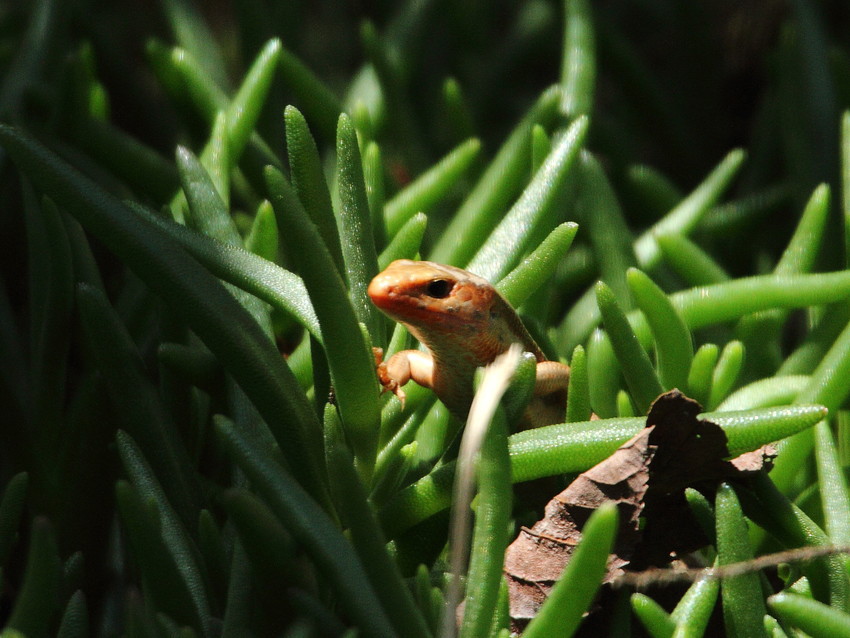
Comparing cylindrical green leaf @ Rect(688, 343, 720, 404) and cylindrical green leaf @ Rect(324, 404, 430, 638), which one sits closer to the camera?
cylindrical green leaf @ Rect(324, 404, 430, 638)

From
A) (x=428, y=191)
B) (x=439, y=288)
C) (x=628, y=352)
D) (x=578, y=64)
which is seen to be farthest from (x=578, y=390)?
(x=578, y=64)

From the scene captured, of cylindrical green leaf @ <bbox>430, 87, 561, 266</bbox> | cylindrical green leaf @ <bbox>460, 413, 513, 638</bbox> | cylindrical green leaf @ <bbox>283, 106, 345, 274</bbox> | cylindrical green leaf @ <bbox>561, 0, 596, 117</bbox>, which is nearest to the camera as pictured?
cylindrical green leaf @ <bbox>460, 413, 513, 638</bbox>

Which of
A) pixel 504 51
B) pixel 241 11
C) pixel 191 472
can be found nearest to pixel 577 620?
pixel 191 472

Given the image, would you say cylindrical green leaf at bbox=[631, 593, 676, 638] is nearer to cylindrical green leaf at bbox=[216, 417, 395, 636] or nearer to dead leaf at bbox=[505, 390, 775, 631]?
dead leaf at bbox=[505, 390, 775, 631]

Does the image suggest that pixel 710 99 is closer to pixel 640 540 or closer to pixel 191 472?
pixel 640 540

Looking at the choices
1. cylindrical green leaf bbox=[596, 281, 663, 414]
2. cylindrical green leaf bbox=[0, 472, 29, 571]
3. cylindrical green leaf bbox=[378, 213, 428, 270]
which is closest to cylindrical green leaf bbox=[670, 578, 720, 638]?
cylindrical green leaf bbox=[596, 281, 663, 414]

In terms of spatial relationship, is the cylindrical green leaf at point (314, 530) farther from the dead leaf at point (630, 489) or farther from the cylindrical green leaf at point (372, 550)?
the dead leaf at point (630, 489)

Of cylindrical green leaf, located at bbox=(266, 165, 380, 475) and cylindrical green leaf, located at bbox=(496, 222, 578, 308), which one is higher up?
cylindrical green leaf, located at bbox=(496, 222, 578, 308)

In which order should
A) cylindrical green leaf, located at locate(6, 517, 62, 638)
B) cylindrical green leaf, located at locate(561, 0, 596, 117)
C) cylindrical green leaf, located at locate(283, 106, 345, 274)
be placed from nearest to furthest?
cylindrical green leaf, located at locate(6, 517, 62, 638) → cylindrical green leaf, located at locate(283, 106, 345, 274) → cylindrical green leaf, located at locate(561, 0, 596, 117)

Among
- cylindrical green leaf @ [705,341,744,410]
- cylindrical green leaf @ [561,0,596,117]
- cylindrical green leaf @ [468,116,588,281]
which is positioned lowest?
cylindrical green leaf @ [705,341,744,410]
